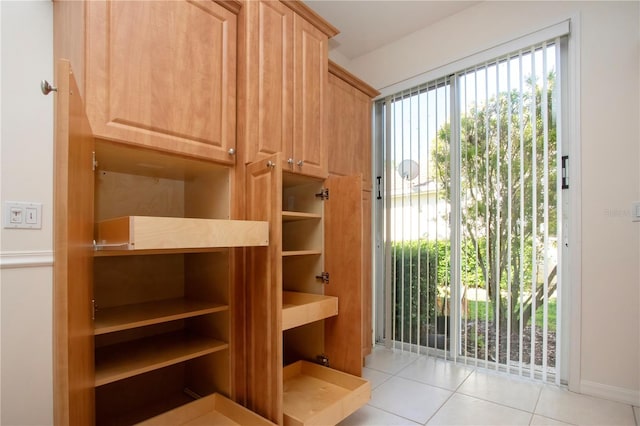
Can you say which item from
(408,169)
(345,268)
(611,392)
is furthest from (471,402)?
(408,169)

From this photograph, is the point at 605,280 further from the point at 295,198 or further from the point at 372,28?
the point at 372,28

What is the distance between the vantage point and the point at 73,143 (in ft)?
2.82

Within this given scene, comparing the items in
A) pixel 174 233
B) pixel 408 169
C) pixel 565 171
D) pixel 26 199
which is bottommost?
pixel 174 233

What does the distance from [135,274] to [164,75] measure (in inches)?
39.4

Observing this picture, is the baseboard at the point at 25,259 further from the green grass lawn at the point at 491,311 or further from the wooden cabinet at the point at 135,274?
the green grass lawn at the point at 491,311

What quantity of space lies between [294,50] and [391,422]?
6.72 feet

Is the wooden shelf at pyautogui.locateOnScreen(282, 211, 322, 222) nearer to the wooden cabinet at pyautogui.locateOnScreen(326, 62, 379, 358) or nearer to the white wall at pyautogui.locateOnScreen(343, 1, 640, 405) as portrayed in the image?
the wooden cabinet at pyautogui.locateOnScreen(326, 62, 379, 358)

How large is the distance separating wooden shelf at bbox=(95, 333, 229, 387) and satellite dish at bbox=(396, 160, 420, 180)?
193 cm

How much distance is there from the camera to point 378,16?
2.54m

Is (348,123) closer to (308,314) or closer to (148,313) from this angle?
(308,314)

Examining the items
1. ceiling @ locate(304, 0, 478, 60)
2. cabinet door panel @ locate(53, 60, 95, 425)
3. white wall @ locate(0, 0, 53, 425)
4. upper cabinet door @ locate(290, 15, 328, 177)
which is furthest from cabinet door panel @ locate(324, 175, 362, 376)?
ceiling @ locate(304, 0, 478, 60)

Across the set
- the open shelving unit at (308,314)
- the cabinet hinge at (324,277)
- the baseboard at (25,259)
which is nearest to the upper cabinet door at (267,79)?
the open shelving unit at (308,314)

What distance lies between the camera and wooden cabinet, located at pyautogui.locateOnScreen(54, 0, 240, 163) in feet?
3.80

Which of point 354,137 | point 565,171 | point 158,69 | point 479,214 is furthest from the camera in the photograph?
point 354,137
